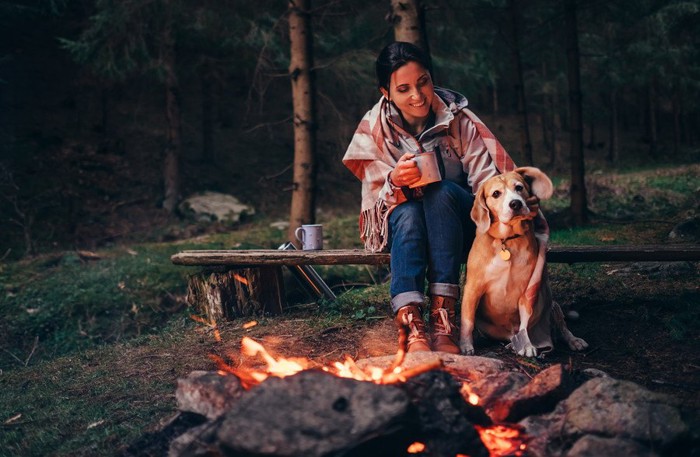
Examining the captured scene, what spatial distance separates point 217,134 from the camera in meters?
18.8

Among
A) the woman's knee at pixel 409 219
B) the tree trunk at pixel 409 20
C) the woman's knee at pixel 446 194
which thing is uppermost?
the tree trunk at pixel 409 20

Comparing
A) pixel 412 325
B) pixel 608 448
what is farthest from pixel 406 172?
pixel 608 448

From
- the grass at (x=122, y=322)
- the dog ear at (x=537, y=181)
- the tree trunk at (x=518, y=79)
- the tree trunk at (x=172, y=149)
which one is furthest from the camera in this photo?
the tree trunk at (x=172, y=149)

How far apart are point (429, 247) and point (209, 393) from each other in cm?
179

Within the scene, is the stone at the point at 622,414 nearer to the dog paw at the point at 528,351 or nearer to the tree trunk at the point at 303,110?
the dog paw at the point at 528,351

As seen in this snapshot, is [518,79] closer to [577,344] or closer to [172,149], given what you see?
[172,149]

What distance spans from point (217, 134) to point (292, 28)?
39.7 ft

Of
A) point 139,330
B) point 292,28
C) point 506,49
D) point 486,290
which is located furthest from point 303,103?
point 506,49

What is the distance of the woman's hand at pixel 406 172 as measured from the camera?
3678 mm

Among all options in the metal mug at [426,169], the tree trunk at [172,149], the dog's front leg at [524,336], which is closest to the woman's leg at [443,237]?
the metal mug at [426,169]

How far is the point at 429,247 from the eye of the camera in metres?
3.78

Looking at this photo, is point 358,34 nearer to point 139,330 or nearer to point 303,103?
point 303,103

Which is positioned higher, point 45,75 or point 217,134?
point 45,75

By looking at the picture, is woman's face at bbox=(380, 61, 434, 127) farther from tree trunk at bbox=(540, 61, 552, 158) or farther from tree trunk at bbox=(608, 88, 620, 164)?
tree trunk at bbox=(608, 88, 620, 164)
